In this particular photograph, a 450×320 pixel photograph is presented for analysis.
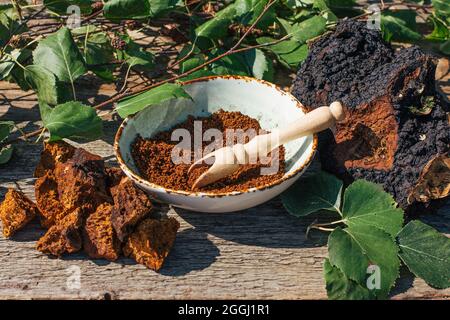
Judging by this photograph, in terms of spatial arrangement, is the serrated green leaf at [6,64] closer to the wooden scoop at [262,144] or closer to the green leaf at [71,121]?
the green leaf at [71,121]

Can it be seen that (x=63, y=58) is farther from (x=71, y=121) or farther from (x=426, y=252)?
(x=426, y=252)

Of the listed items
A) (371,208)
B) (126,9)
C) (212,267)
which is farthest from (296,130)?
(126,9)

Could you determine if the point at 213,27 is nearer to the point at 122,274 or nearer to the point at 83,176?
the point at 83,176

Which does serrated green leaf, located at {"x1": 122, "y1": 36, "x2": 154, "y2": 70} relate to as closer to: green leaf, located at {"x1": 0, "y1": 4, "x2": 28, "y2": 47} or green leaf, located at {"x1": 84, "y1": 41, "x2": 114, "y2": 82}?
green leaf, located at {"x1": 84, "y1": 41, "x2": 114, "y2": 82}

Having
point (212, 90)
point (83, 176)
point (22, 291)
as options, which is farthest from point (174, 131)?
point (22, 291)

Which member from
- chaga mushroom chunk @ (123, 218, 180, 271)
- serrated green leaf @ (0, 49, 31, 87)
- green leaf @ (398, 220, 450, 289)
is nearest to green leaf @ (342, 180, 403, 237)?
green leaf @ (398, 220, 450, 289)

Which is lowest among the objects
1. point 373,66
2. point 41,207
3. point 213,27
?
Answer: point 41,207

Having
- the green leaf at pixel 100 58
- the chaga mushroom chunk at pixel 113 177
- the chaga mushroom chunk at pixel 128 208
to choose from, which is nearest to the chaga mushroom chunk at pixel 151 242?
the chaga mushroom chunk at pixel 128 208
